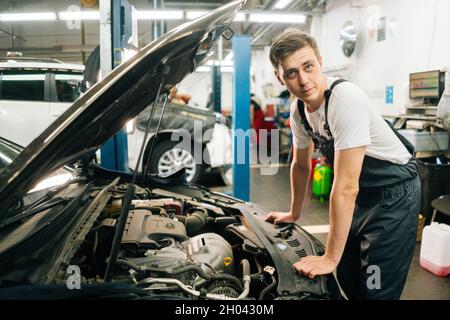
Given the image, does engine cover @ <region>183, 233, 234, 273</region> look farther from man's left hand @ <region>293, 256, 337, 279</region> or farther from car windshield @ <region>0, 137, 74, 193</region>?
car windshield @ <region>0, 137, 74, 193</region>

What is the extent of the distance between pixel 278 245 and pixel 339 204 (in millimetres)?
339

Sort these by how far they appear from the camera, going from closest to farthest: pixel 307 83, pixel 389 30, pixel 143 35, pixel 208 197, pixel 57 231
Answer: pixel 57 231
pixel 307 83
pixel 208 197
pixel 389 30
pixel 143 35

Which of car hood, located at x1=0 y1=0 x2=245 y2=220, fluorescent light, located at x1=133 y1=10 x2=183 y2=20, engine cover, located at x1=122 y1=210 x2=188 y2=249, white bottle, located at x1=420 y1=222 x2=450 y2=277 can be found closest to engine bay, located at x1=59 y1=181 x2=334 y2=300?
engine cover, located at x1=122 y1=210 x2=188 y2=249

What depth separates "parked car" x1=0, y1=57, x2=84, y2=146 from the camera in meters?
4.80

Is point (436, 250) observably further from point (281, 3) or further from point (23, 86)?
point (281, 3)

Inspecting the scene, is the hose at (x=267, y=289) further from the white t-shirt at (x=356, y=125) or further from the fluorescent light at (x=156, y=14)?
the fluorescent light at (x=156, y=14)

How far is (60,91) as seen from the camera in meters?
4.97

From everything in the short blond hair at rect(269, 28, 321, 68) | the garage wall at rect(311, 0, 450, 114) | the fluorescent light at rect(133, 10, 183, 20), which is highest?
the fluorescent light at rect(133, 10, 183, 20)

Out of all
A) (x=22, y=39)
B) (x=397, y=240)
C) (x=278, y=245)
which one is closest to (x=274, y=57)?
(x=278, y=245)

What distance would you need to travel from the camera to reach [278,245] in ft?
4.87

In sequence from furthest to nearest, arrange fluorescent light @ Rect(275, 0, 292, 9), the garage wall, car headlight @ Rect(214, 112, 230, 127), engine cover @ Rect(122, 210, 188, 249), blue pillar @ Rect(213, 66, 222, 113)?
fluorescent light @ Rect(275, 0, 292, 9)
blue pillar @ Rect(213, 66, 222, 113)
car headlight @ Rect(214, 112, 230, 127)
the garage wall
engine cover @ Rect(122, 210, 188, 249)

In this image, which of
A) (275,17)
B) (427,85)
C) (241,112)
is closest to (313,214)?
(241,112)

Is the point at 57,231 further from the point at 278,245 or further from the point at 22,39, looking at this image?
the point at 22,39

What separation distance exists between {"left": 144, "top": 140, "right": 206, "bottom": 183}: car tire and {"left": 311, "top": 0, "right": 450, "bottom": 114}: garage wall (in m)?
3.10
